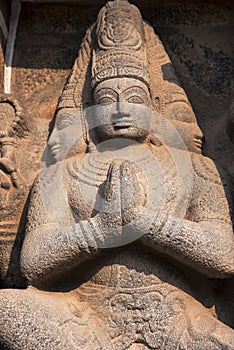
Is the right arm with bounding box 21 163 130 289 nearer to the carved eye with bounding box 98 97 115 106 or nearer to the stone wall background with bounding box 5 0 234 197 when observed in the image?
the carved eye with bounding box 98 97 115 106

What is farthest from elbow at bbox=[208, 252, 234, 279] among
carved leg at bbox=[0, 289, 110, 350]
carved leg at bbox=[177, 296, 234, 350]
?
carved leg at bbox=[0, 289, 110, 350]

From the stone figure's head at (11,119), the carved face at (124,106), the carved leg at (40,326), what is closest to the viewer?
the carved leg at (40,326)

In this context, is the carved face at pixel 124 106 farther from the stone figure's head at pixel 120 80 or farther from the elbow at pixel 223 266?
the elbow at pixel 223 266

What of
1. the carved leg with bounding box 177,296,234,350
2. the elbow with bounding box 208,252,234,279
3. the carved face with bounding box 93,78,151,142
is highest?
the carved face with bounding box 93,78,151,142

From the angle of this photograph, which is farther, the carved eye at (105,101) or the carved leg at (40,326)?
the carved eye at (105,101)

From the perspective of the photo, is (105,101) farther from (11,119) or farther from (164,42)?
(164,42)

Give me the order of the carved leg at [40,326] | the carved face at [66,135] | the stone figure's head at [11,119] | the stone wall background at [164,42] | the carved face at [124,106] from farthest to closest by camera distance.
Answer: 1. the stone wall background at [164,42]
2. the stone figure's head at [11,119]
3. the carved face at [66,135]
4. the carved face at [124,106]
5. the carved leg at [40,326]

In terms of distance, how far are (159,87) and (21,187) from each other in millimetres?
1149

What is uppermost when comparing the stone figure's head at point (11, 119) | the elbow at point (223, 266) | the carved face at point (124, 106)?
the carved face at point (124, 106)

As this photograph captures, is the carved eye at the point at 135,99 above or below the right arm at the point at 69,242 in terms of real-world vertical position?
above

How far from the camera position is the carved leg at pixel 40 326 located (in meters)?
3.55

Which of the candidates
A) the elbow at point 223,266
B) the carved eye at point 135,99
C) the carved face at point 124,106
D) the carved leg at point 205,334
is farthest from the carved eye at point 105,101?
the carved leg at point 205,334

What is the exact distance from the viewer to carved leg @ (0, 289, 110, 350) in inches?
140

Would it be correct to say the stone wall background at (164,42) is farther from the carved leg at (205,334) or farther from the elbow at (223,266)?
the carved leg at (205,334)
